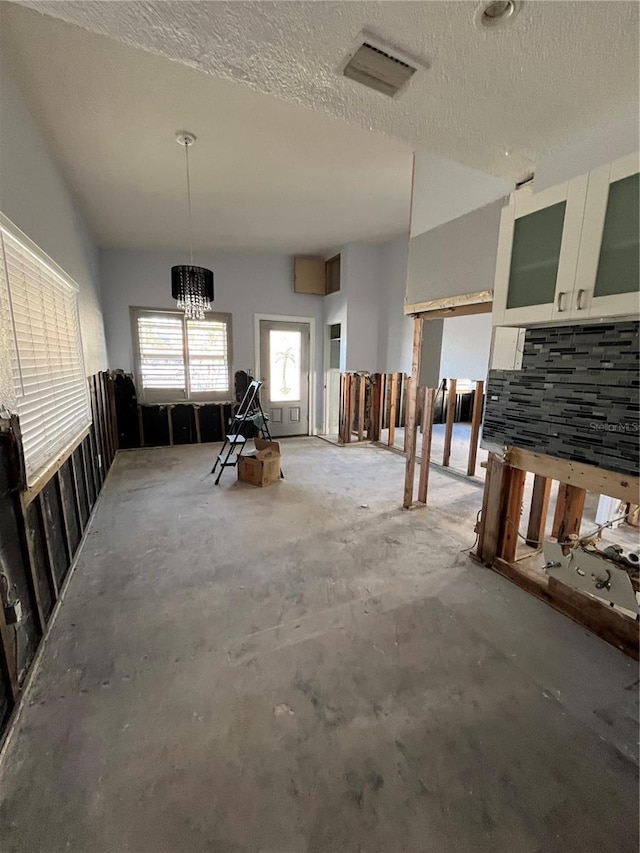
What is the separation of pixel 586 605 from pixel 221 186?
4142 mm

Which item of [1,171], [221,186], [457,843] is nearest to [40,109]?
[1,171]

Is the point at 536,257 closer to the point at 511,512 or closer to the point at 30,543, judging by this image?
the point at 511,512

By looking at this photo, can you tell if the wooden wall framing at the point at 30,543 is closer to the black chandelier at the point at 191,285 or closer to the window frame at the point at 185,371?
the black chandelier at the point at 191,285

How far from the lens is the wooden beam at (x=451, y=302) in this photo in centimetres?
239

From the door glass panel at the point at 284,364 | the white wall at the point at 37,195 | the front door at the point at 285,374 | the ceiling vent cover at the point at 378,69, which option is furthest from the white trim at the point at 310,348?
the ceiling vent cover at the point at 378,69

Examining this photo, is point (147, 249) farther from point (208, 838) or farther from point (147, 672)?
point (208, 838)

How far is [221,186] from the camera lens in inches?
130

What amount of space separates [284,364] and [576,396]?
4.87m

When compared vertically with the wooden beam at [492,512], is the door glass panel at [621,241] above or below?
above

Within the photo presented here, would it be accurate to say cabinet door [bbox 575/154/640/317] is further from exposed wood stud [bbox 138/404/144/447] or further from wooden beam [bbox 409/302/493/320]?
exposed wood stud [bbox 138/404/144/447]

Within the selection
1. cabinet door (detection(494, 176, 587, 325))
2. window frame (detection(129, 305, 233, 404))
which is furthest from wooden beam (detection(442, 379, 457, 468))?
window frame (detection(129, 305, 233, 404))

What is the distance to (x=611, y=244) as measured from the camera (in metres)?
1.39

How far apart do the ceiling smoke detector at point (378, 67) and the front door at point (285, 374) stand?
185 inches

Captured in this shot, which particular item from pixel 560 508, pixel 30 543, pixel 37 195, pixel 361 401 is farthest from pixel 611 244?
pixel 361 401
